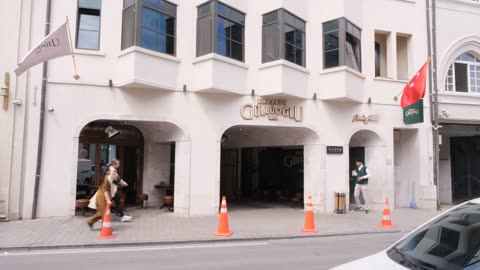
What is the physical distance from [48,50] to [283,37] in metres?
7.73

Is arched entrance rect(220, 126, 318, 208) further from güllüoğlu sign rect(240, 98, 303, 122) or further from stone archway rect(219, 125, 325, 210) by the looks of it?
güllüoğlu sign rect(240, 98, 303, 122)

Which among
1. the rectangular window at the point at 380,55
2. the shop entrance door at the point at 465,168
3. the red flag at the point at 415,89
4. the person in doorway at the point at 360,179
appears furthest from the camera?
the shop entrance door at the point at 465,168

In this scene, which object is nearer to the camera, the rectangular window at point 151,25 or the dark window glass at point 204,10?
the rectangular window at point 151,25

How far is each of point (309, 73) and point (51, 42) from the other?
9.00 metres

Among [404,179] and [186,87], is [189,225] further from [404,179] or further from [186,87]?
[404,179]

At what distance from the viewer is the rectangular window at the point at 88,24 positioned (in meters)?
12.8

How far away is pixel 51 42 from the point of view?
35.0 ft

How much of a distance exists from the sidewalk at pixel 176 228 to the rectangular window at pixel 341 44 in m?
5.83

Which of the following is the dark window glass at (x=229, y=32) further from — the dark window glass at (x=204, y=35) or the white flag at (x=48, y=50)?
the white flag at (x=48, y=50)

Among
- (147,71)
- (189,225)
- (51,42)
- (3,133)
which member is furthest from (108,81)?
(189,225)

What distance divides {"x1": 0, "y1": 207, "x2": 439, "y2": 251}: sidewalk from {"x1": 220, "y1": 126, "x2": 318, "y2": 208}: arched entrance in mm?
3706

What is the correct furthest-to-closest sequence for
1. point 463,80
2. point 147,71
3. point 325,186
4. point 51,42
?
1. point 463,80
2. point 325,186
3. point 147,71
4. point 51,42

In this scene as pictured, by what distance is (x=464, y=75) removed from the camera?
18922mm

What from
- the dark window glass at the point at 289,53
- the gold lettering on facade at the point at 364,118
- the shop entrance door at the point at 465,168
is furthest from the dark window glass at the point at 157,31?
the shop entrance door at the point at 465,168
